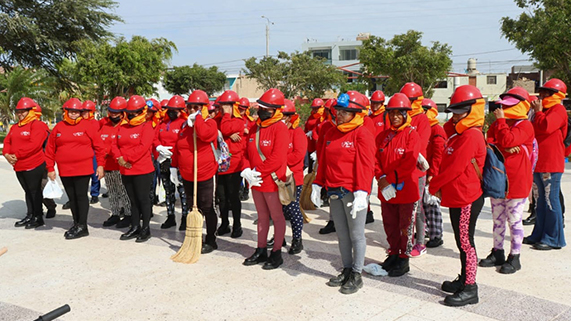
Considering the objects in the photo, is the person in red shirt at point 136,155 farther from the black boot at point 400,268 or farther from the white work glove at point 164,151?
the black boot at point 400,268

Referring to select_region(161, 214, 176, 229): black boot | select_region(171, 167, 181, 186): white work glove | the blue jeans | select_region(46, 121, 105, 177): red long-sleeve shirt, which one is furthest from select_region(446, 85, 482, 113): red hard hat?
select_region(46, 121, 105, 177): red long-sleeve shirt

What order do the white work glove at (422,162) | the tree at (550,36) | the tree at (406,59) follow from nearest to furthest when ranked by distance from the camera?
the white work glove at (422,162)
the tree at (550,36)
the tree at (406,59)

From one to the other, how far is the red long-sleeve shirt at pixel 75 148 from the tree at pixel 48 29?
17.4 meters

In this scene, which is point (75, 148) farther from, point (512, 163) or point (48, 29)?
point (48, 29)

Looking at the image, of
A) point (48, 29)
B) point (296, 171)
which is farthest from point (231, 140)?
point (48, 29)

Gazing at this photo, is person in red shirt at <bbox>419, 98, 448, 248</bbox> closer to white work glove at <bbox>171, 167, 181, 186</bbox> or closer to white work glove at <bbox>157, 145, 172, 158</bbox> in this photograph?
white work glove at <bbox>171, 167, 181, 186</bbox>

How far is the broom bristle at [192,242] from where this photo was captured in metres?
6.04

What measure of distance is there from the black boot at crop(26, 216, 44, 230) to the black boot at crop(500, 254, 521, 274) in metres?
6.60

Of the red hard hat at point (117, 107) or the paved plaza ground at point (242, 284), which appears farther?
the red hard hat at point (117, 107)

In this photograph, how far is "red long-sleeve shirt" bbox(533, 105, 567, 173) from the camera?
20.3ft

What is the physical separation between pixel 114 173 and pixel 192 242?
2.72 m

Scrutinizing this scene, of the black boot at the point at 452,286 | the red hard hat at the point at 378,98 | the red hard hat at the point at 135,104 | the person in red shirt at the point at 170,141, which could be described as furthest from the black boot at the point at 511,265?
the red hard hat at the point at 135,104

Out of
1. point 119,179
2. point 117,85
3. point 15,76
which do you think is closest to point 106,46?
point 117,85

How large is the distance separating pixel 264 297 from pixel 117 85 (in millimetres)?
25876
